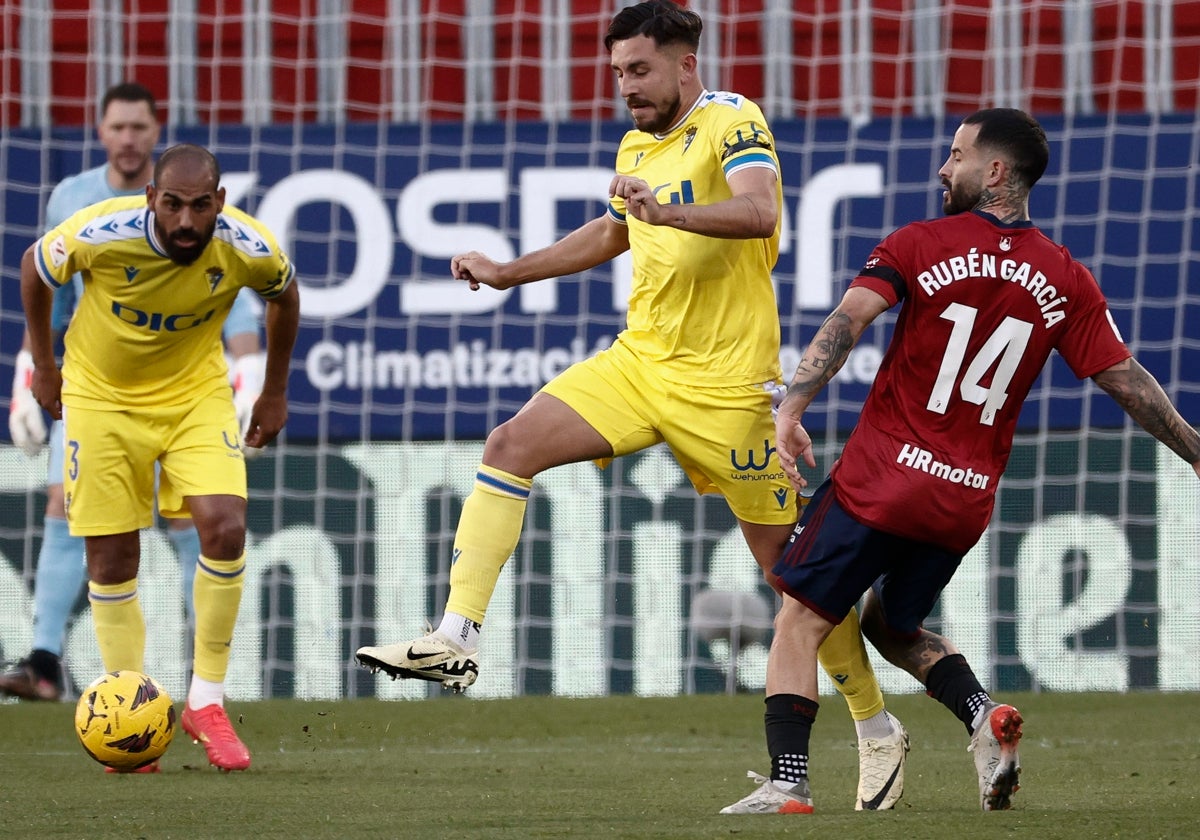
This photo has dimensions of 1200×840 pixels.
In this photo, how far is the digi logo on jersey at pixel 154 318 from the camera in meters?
5.55

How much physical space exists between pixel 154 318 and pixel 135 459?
0.43 meters

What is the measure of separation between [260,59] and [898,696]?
4661mm

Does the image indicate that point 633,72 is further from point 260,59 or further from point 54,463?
point 260,59

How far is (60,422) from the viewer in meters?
6.97

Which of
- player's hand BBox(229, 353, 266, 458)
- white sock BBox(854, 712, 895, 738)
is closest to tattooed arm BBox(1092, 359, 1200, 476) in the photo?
white sock BBox(854, 712, 895, 738)

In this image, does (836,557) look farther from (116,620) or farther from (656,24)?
(116,620)

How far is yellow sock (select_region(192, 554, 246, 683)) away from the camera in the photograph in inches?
222

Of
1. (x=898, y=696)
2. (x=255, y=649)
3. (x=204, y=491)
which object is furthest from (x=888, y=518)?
(x=255, y=649)

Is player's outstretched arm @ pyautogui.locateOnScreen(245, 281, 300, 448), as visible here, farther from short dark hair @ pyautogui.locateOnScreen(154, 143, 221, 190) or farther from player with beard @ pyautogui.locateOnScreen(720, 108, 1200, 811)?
player with beard @ pyautogui.locateOnScreen(720, 108, 1200, 811)

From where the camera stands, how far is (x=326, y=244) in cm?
885

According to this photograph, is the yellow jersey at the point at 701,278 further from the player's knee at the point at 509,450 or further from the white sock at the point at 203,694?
the white sock at the point at 203,694

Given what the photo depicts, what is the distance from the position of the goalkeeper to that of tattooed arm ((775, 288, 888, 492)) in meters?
3.37

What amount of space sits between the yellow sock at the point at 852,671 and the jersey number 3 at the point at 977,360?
71cm

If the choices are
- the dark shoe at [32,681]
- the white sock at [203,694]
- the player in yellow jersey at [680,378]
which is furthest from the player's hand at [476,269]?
the dark shoe at [32,681]
